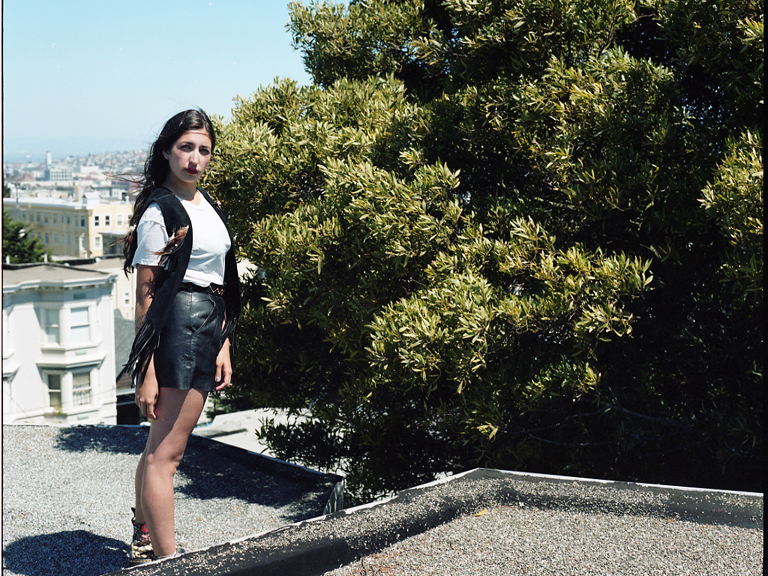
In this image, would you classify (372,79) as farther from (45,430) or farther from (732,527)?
(45,430)

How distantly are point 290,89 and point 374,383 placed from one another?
2.86m

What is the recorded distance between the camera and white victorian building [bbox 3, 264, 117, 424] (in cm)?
2069

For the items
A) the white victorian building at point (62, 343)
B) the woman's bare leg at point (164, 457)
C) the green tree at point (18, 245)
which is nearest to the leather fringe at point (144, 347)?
the woman's bare leg at point (164, 457)

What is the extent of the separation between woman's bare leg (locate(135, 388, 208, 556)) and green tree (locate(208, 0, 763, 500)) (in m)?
1.35

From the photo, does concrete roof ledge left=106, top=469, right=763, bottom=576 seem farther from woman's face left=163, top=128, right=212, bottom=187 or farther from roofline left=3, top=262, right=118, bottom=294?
roofline left=3, top=262, right=118, bottom=294

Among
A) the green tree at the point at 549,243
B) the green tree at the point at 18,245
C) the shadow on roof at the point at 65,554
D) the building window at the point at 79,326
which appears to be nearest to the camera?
the shadow on roof at the point at 65,554

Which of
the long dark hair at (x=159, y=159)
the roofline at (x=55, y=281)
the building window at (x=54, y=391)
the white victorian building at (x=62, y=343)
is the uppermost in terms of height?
the long dark hair at (x=159, y=159)

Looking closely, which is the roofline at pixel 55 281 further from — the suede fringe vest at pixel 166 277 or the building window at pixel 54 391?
the suede fringe vest at pixel 166 277

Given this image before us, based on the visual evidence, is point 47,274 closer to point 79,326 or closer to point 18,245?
point 79,326

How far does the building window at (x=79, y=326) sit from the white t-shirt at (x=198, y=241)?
23.0 m

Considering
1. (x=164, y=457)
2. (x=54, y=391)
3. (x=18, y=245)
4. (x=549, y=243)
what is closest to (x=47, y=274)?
(x=54, y=391)

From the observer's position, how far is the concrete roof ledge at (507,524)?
2.47 m

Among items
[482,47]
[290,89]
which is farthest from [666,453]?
[290,89]

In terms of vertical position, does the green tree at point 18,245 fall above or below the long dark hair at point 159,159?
below
